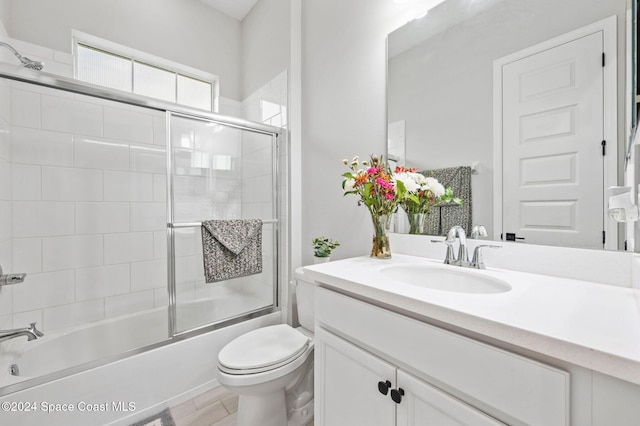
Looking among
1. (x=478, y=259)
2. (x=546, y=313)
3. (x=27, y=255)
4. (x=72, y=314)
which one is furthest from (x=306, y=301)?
(x=27, y=255)

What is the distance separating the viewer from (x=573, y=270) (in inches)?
33.8

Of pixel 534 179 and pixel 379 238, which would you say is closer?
pixel 534 179

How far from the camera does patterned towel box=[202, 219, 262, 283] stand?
1.65 meters

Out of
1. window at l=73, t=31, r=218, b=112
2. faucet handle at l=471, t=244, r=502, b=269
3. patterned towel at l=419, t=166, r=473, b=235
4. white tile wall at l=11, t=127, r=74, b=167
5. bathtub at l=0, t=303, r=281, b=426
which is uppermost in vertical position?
window at l=73, t=31, r=218, b=112

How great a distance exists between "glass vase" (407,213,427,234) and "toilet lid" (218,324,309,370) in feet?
2.65

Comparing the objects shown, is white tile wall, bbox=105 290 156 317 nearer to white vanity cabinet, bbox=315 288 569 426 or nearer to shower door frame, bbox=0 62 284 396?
shower door frame, bbox=0 62 284 396

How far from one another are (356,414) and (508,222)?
2.90 feet

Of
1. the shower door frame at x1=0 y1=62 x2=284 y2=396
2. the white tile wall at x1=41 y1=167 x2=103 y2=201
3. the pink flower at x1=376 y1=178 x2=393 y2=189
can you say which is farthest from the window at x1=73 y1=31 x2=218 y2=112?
the pink flower at x1=376 y1=178 x2=393 y2=189

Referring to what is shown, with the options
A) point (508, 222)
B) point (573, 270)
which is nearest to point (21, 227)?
point (508, 222)

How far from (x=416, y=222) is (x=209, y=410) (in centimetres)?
154

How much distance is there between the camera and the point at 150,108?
58.9 inches

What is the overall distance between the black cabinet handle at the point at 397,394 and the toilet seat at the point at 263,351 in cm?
65

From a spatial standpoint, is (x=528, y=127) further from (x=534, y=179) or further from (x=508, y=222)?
(x=508, y=222)

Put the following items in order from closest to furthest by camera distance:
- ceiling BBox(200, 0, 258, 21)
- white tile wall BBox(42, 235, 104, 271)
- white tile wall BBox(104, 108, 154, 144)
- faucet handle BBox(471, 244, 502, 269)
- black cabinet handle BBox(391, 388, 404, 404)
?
black cabinet handle BBox(391, 388, 404, 404)
faucet handle BBox(471, 244, 502, 269)
white tile wall BBox(42, 235, 104, 271)
white tile wall BBox(104, 108, 154, 144)
ceiling BBox(200, 0, 258, 21)
